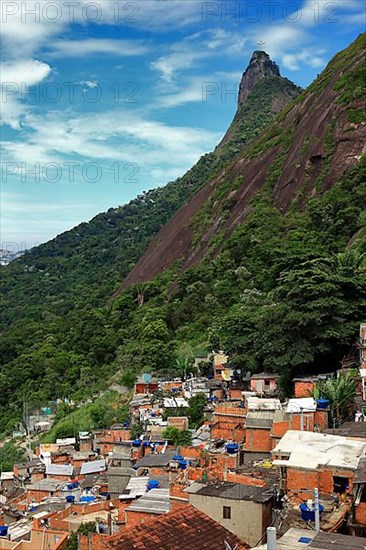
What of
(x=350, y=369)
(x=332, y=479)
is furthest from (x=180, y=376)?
(x=332, y=479)

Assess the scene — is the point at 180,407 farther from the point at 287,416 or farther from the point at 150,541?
the point at 150,541

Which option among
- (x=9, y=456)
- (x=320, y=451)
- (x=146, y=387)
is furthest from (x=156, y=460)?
(x=9, y=456)

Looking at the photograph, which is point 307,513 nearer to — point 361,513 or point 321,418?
point 361,513

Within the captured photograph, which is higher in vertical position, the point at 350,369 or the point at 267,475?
the point at 350,369

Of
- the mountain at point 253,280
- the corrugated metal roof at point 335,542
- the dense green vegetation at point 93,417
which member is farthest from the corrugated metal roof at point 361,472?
the dense green vegetation at point 93,417

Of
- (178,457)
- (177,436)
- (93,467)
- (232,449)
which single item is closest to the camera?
(232,449)
